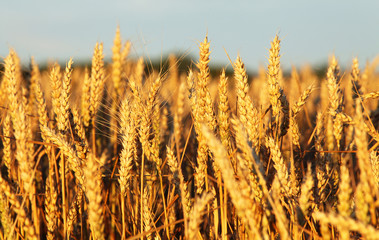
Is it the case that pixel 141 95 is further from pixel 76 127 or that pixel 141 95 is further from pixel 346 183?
pixel 346 183

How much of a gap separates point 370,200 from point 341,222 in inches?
5.9

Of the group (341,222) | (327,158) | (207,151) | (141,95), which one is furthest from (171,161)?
(341,222)

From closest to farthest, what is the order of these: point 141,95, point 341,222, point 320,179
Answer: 1. point 341,222
2. point 320,179
3. point 141,95

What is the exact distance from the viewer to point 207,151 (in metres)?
1.67

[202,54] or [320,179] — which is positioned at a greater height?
[202,54]

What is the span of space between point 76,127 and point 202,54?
2.50 feet

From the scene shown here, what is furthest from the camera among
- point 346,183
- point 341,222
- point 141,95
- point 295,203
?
point 141,95

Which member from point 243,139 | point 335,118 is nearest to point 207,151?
point 243,139

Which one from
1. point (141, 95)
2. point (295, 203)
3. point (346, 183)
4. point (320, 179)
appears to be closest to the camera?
point (346, 183)

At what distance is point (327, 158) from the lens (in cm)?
182

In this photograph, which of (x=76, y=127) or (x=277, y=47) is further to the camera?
(x=76, y=127)

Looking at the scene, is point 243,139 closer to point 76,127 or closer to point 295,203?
point 295,203

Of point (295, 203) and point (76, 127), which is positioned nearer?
point (295, 203)

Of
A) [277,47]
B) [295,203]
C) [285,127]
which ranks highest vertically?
[277,47]
